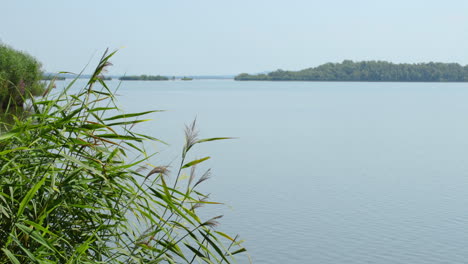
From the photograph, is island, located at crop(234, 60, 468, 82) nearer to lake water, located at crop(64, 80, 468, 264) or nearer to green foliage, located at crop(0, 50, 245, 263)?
lake water, located at crop(64, 80, 468, 264)

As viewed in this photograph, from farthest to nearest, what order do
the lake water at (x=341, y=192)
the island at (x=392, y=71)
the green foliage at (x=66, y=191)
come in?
the island at (x=392, y=71) < the lake water at (x=341, y=192) < the green foliage at (x=66, y=191)

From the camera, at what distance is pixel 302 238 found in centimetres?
1034

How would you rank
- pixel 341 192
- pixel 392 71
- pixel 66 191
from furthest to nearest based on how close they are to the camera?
pixel 392 71
pixel 341 192
pixel 66 191

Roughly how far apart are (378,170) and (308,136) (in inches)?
330

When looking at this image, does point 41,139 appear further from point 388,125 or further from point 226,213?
point 388,125

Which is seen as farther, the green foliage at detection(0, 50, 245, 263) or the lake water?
the lake water

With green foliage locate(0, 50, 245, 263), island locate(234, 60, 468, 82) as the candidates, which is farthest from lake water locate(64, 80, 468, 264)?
island locate(234, 60, 468, 82)

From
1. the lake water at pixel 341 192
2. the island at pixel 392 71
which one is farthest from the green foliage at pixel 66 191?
the island at pixel 392 71

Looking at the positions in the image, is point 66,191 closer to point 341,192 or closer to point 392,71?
point 341,192

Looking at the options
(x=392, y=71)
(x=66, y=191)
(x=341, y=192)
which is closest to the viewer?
(x=66, y=191)

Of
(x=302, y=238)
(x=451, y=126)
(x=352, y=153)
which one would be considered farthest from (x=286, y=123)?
(x=302, y=238)

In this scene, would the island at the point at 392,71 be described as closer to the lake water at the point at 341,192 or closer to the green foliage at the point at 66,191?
the lake water at the point at 341,192

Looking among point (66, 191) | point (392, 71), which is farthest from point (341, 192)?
point (392, 71)

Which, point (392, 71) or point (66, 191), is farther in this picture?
point (392, 71)
